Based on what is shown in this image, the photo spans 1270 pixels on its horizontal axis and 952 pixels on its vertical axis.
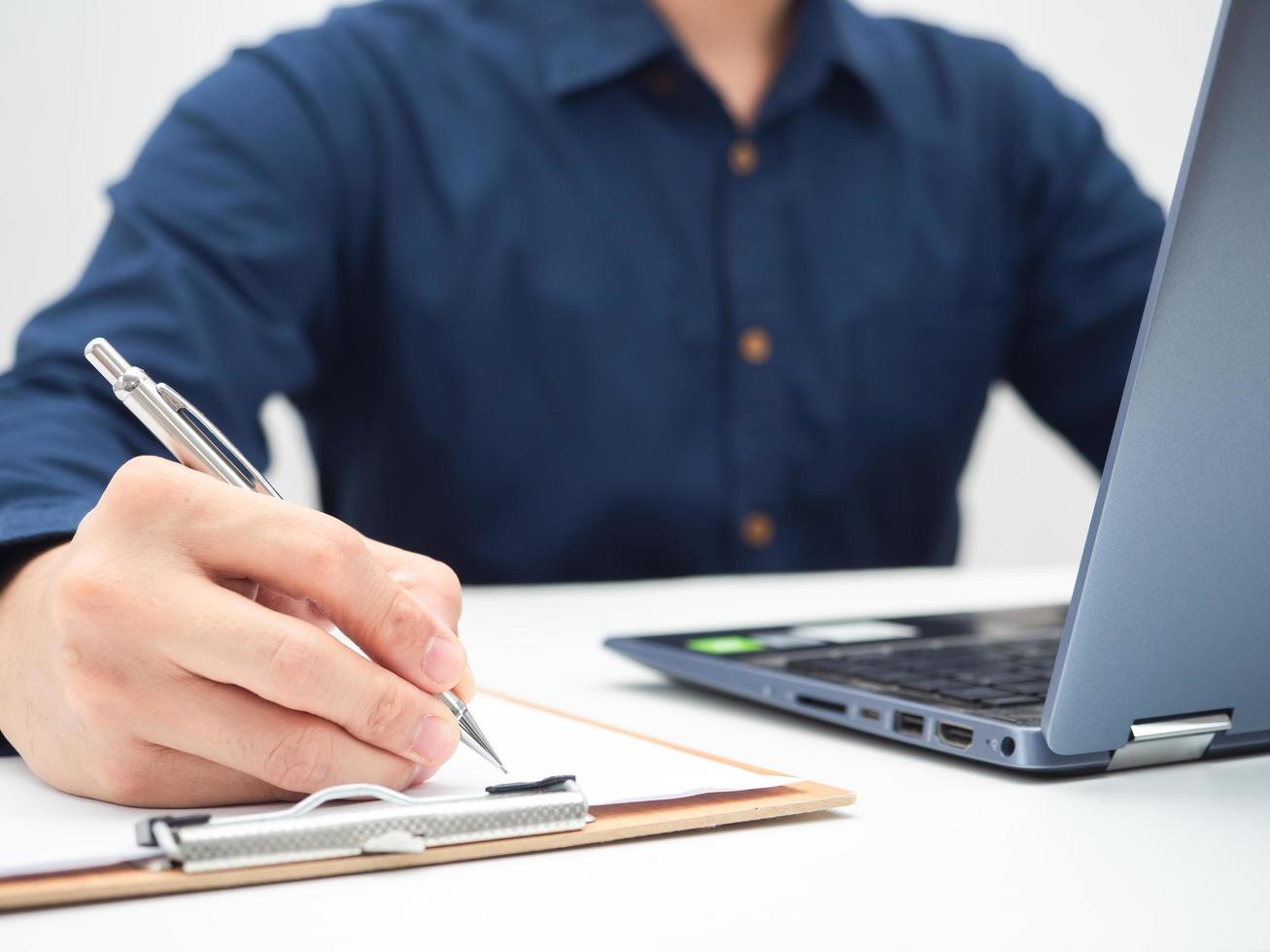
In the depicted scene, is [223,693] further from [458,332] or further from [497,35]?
[497,35]

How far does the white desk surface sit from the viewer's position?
12.2 inches

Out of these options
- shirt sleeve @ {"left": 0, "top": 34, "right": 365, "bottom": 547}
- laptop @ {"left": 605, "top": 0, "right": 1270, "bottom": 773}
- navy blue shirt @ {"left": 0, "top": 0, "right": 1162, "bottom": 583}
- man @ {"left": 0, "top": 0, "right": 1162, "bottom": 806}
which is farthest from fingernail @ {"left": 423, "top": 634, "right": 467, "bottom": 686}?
navy blue shirt @ {"left": 0, "top": 0, "right": 1162, "bottom": 583}

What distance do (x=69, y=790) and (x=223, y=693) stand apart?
0.23 feet

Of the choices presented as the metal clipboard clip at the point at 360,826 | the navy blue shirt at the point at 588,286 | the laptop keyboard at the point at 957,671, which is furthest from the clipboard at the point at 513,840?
the navy blue shirt at the point at 588,286

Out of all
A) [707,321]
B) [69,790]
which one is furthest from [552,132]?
[69,790]

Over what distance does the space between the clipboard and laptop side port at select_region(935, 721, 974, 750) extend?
2.9 inches

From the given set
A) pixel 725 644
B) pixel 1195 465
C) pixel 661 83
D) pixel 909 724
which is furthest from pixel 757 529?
pixel 1195 465

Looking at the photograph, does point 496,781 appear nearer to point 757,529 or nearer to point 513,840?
point 513,840

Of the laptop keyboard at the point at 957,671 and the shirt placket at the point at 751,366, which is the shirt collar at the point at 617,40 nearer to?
the shirt placket at the point at 751,366

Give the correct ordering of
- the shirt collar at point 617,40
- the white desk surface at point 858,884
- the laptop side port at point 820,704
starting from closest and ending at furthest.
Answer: the white desk surface at point 858,884 < the laptop side port at point 820,704 < the shirt collar at point 617,40

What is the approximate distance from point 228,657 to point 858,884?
0.62 ft

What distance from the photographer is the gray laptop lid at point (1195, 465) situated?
0.36 meters

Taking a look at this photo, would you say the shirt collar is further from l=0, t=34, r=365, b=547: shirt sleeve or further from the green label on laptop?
the green label on laptop

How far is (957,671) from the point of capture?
1.77ft
